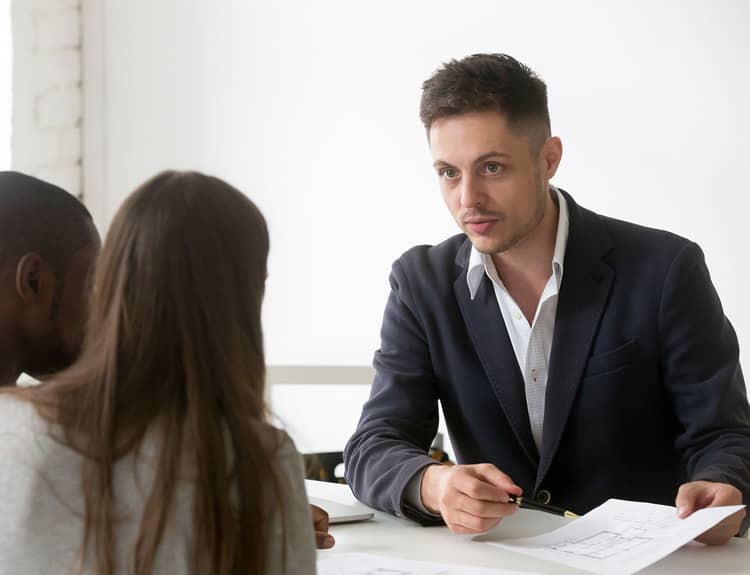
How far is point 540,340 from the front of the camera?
1.75 metres

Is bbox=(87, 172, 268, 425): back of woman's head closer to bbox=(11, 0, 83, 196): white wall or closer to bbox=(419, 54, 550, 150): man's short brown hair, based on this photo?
bbox=(419, 54, 550, 150): man's short brown hair

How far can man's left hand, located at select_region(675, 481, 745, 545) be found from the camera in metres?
1.28

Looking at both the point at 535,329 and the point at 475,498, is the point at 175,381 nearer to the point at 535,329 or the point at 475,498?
the point at 475,498

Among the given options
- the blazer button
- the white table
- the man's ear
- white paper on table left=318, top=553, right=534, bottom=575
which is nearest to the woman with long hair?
the man's ear

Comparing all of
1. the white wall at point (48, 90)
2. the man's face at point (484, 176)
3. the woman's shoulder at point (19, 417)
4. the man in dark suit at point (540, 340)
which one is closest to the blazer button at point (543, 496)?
the man in dark suit at point (540, 340)

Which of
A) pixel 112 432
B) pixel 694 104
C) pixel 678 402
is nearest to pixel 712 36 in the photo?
pixel 694 104

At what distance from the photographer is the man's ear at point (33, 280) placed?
92 cm

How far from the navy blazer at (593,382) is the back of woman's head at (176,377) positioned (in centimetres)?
78

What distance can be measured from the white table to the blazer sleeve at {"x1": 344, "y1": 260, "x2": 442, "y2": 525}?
0.05 meters

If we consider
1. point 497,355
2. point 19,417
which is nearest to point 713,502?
point 497,355

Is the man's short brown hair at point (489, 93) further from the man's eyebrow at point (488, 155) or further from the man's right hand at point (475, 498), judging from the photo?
the man's right hand at point (475, 498)

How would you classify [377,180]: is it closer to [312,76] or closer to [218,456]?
[312,76]

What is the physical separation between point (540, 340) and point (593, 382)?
4.6 inches

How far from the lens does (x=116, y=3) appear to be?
11.1 feet
